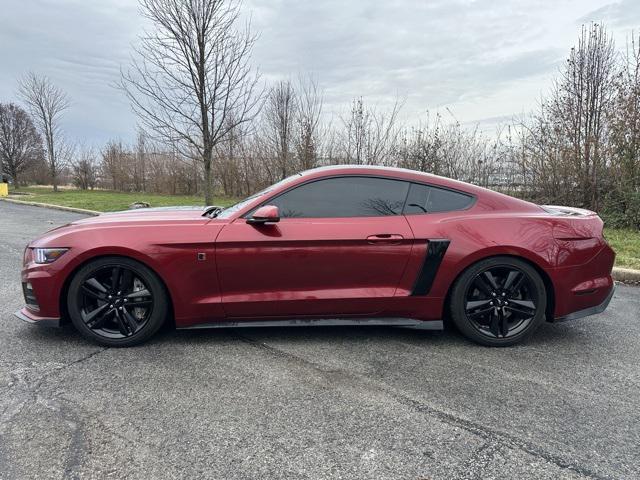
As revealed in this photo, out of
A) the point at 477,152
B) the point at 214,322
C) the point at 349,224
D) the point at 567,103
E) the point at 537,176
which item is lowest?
the point at 214,322

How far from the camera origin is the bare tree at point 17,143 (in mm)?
36750

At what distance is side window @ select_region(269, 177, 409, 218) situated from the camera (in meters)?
3.35

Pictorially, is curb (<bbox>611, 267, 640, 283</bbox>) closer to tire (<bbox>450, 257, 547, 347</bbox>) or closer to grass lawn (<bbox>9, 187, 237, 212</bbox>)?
tire (<bbox>450, 257, 547, 347</bbox>)

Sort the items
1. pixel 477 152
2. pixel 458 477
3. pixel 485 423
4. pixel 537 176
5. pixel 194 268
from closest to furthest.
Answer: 1. pixel 458 477
2. pixel 485 423
3. pixel 194 268
4. pixel 537 176
5. pixel 477 152

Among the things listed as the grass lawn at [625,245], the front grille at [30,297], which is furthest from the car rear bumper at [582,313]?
the front grille at [30,297]

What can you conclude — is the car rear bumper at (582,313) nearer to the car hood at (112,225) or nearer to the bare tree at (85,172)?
the car hood at (112,225)

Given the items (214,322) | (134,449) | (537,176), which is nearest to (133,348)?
(214,322)

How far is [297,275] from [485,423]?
1593mm

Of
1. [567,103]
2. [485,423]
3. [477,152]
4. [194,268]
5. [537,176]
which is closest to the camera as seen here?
[485,423]

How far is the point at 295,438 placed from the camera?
220 cm

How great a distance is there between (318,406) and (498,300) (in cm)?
173

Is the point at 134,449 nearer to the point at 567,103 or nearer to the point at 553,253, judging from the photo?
the point at 553,253

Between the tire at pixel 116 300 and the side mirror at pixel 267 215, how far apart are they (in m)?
0.91

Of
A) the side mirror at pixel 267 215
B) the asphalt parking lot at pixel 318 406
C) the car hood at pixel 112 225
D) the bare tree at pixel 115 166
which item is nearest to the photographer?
the asphalt parking lot at pixel 318 406
